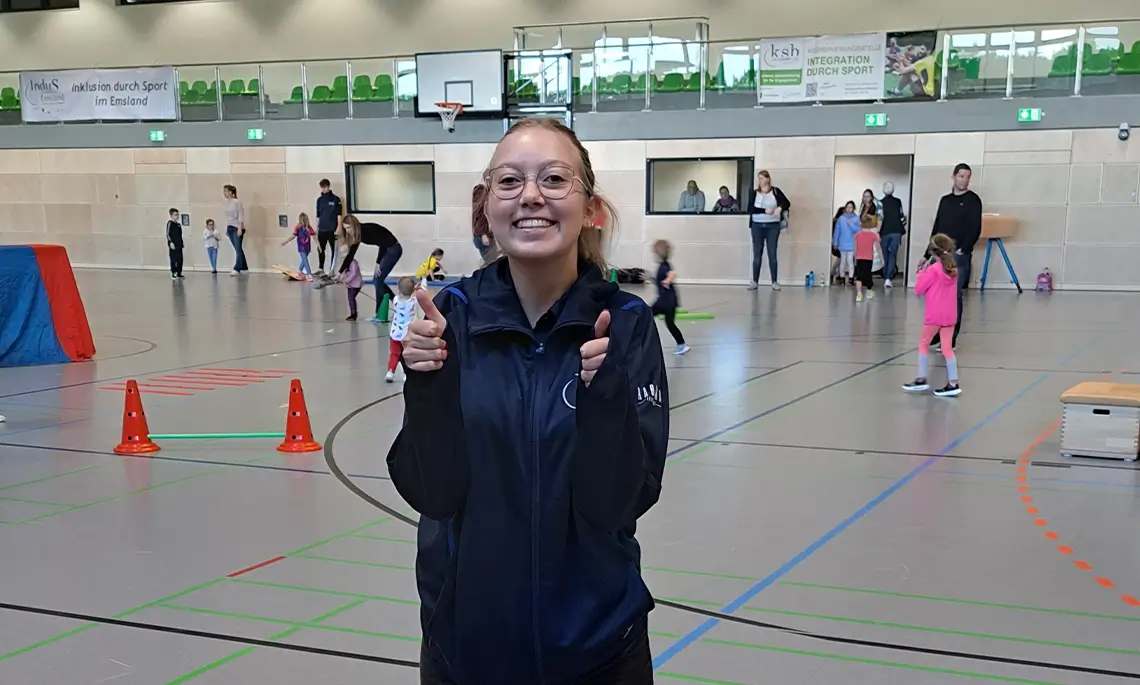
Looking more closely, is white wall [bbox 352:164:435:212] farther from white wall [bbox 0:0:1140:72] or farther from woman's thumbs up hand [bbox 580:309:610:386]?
woman's thumbs up hand [bbox 580:309:610:386]

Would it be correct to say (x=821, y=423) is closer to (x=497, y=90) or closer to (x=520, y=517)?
(x=520, y=517)

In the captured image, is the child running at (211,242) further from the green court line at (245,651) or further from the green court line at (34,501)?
the green court line at (245,651)

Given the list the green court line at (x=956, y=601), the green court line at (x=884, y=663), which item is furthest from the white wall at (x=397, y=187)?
the green court line at (x=884, y=663)

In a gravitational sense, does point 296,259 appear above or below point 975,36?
below

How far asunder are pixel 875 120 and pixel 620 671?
21536mm

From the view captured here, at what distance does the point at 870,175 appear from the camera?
26.1 meters

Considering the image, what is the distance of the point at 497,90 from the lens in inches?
965

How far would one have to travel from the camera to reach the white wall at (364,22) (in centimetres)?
2533

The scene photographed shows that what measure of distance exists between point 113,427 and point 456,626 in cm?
713

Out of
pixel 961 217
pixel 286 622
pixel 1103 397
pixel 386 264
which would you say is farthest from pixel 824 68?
pixel 286 622

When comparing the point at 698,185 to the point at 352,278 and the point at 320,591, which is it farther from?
the point at 320,591

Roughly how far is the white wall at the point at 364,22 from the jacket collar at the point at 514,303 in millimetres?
22790

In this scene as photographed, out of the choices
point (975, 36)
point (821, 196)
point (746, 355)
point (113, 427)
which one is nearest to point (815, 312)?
point (746, 355)

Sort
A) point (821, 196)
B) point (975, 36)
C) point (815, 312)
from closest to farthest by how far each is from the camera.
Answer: point (815, 312) < point (975, 36) < point (821, 196)
